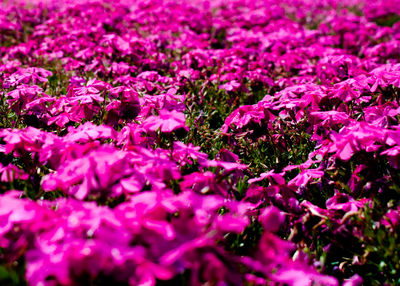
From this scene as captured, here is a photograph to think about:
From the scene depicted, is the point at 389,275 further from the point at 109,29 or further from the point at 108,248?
the point at 109,29

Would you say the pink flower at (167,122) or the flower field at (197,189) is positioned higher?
the pink flower at (167,122)

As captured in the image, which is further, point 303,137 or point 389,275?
point 303,137

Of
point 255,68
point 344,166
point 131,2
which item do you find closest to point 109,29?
point 131,2

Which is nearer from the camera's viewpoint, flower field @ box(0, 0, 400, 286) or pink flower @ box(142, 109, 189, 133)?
flower field @ box(0, 0, 400, 286)

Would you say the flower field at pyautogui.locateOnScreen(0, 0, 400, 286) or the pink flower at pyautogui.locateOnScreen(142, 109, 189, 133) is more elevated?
the pink flower at pyautogui.locateOnScreen(142, 109, 189, 133)

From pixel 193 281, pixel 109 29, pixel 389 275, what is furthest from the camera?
pixel 109 29

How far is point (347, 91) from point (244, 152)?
0.72 m

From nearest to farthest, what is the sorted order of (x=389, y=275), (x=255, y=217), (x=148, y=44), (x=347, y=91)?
(x=389, y=275) → (x=255, y=217) → (x=347, y=91) → (x=148, y=44)

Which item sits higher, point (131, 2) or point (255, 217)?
point (131, 2)

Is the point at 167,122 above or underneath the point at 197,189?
above

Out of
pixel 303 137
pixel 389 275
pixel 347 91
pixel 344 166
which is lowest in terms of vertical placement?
pixel 389 275

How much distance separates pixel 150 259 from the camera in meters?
0.97

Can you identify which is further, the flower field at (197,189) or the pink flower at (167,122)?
the pink flower at (167,122)

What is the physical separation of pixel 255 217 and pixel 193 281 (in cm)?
95
